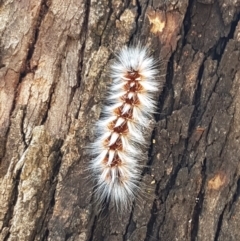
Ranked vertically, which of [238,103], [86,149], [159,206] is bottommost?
[159,206]

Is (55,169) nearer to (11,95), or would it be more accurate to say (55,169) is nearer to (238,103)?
(11,95)

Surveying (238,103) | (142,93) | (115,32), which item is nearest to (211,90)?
(238,103)

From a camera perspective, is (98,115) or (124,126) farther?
(124,126)
